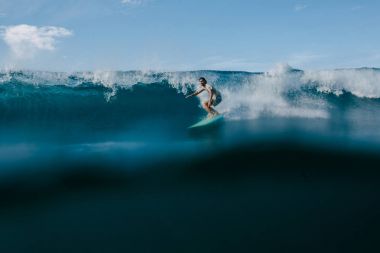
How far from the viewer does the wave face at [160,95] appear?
11.3 meters

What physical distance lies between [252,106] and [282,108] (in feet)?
3.12

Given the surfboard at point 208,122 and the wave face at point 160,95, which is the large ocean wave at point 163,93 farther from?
the surfboard at point 208,122

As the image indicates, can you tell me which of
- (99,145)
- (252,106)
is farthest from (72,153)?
(252,106)

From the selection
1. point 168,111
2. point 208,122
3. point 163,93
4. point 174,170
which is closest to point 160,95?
point 163,93

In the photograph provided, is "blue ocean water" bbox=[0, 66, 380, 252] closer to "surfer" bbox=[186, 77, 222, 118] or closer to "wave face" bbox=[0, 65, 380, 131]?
"wave face" bbox=[0, 65, 380, 131]

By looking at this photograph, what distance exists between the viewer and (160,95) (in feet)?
44.5

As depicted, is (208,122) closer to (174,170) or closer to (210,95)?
(210,95)

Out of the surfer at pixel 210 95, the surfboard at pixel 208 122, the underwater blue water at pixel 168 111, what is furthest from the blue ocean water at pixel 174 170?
the surfer at pixel 210 95

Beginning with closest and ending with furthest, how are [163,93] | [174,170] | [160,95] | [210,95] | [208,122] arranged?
[174,170] → [210,95] → [208,122] → [160,95] → [163,93]

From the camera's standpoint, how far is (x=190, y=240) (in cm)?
478

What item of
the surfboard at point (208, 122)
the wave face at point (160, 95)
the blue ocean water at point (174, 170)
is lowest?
the blue ocean water at point (174, 170)

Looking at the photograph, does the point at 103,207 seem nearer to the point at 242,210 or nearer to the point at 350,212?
the point at 242,210

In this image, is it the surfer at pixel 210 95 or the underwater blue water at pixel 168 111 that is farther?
the surfer at pixel 210 95

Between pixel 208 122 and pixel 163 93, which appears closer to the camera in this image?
pixel 208 122
